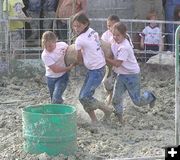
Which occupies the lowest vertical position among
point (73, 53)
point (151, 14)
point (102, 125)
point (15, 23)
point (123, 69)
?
point (102, 125)

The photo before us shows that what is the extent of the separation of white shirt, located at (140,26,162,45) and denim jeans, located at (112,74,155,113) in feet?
13.8

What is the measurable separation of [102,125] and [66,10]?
17.2ft

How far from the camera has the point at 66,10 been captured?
43.9 feet

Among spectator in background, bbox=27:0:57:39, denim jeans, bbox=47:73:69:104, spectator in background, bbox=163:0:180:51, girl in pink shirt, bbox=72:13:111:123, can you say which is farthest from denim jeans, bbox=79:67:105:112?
spectator in background, bbox=27:0:57:39

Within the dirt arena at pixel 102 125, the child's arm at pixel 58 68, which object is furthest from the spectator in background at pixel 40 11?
the child's arm at pixel 58 68

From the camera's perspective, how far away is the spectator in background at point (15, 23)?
41.9 ft

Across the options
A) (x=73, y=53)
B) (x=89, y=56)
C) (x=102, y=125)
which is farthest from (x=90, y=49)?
(x=102, y=125)

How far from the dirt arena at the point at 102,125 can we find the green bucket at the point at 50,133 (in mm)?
96

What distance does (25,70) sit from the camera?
1232 centimetres

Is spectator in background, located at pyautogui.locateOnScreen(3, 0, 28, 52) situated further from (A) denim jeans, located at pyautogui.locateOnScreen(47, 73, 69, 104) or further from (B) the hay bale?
(B) the hay bale

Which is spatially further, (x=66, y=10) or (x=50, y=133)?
(x=66, y=10)

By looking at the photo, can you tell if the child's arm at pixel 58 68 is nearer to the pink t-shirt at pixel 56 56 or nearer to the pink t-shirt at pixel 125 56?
the pink t-shirt at pixel 56 56

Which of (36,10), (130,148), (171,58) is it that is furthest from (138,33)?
(130,148)

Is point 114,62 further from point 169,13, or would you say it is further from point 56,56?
point 169,13
